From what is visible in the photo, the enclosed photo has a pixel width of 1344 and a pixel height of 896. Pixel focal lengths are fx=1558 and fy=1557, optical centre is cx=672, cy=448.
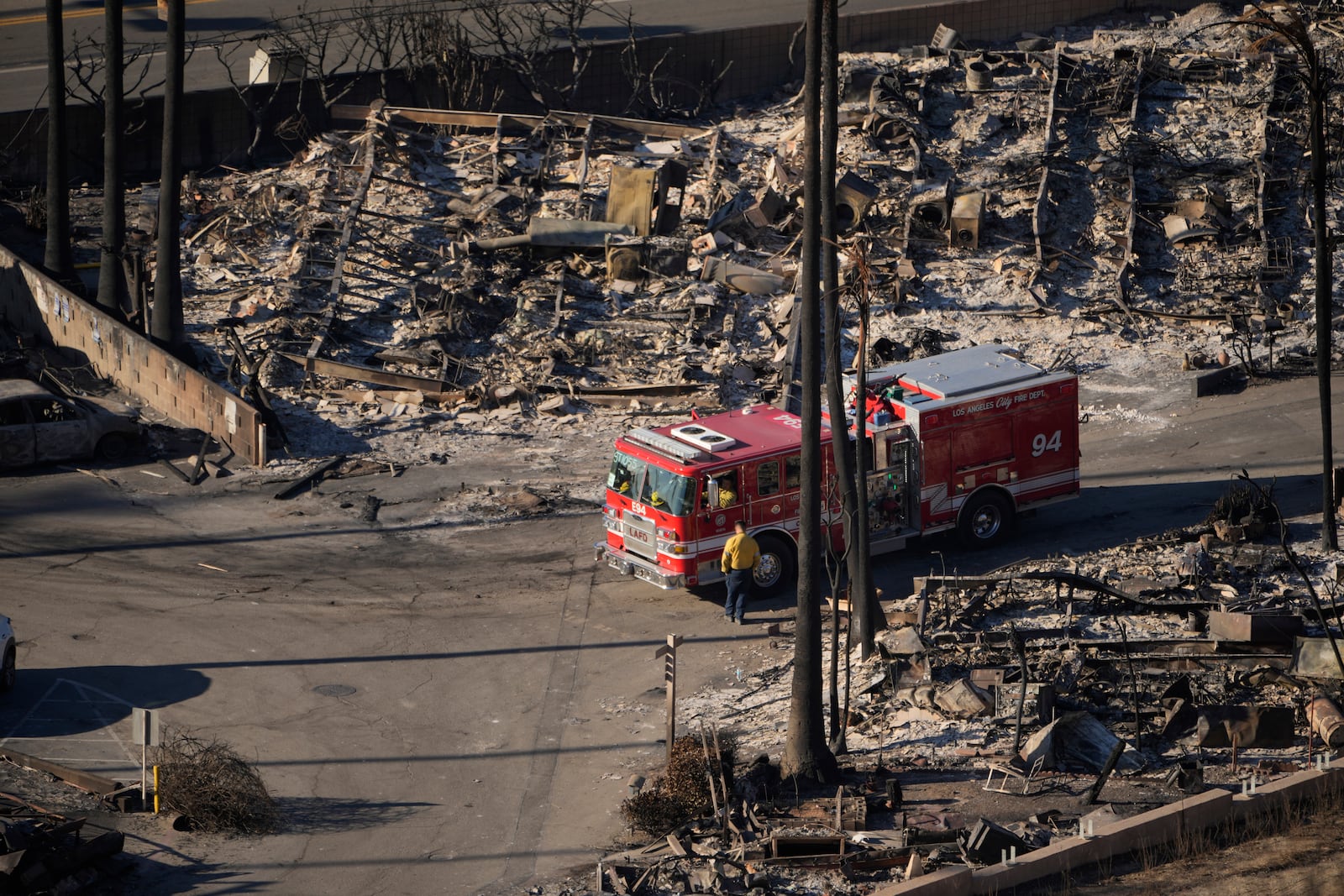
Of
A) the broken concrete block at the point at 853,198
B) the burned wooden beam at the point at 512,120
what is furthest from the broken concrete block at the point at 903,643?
the burned wooden beam at the point at 512,120

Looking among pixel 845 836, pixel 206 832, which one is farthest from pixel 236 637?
pixel 845 836

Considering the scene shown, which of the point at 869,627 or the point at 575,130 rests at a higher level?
the point at 575,130

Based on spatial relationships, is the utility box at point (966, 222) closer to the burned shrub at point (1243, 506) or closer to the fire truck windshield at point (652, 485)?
the burned shrub at point (1243, 506)

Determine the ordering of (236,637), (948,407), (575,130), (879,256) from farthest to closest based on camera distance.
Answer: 1. (575,130)
2. (879,256)
3. (948,407)
4. (236,637)

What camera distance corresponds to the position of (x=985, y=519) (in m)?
23.5

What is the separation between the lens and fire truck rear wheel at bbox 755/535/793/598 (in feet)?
71.5

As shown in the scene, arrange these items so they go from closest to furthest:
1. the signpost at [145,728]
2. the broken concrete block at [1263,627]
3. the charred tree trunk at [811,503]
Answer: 1. the signpost at [145,728]
2. the charred tree trunk at [811,503]
3. the broken concrete block at [1263,627]

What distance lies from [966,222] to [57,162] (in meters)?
18.7

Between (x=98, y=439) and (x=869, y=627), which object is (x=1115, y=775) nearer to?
(x=869, y=627)

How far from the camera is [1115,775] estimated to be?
16297 millimetres

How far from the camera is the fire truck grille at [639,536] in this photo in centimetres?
2156

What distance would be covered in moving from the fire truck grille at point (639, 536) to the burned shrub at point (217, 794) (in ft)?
23.1

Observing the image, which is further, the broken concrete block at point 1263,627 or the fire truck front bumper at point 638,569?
the fire truck front bumper at point 638,569

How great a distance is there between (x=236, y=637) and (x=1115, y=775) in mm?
11175
